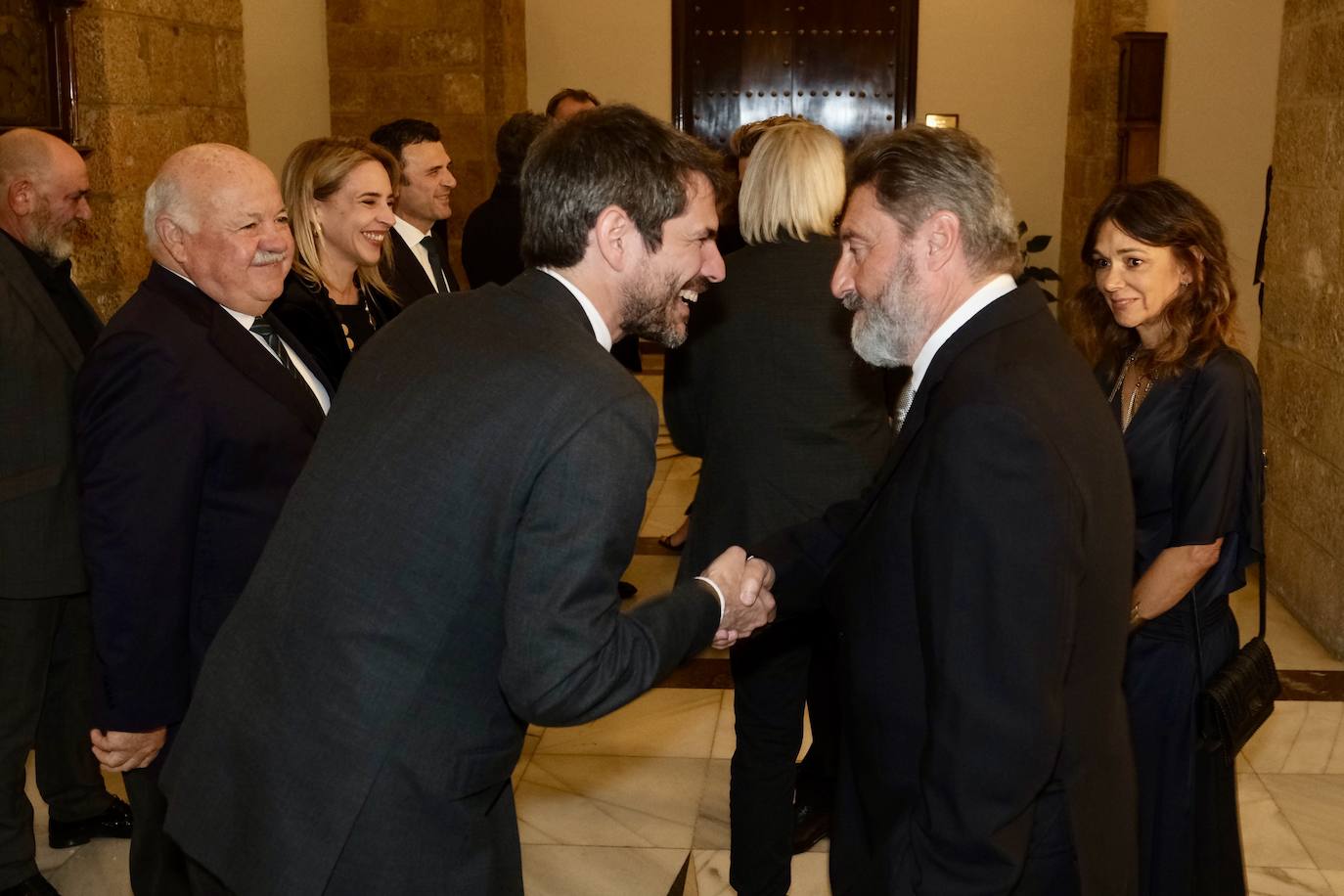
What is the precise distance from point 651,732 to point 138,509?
2.31m

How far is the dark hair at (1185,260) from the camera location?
2791mm

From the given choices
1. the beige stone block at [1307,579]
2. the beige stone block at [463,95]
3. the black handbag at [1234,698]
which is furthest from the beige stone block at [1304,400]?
the beige stone block at [463,95]

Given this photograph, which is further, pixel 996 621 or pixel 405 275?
→ pixel 405 275

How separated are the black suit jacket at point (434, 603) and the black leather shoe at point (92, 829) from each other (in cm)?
206

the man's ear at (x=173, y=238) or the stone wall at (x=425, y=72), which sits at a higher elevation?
the stone wall at (x=425, y=72)

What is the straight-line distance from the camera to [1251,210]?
7.43m

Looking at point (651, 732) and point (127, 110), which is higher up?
point (127, 110)

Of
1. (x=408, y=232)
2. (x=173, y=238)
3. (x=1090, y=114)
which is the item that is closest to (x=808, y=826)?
(x=173, y=238)

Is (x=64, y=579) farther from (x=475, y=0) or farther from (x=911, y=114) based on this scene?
(x=911, y=114)

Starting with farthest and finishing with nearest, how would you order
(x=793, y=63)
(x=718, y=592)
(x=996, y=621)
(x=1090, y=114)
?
(x=793, y=63), (x=1090, y=114), (x=718, y=592), (x=996, y=621)

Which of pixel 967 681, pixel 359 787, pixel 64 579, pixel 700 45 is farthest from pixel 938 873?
pixel 700 45

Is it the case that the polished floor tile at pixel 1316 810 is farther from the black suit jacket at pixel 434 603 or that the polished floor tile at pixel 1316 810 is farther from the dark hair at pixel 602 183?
the dark hair at pixel 602 183

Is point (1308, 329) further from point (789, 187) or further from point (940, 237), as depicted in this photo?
point (940, 237)

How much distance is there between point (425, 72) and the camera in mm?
9367
